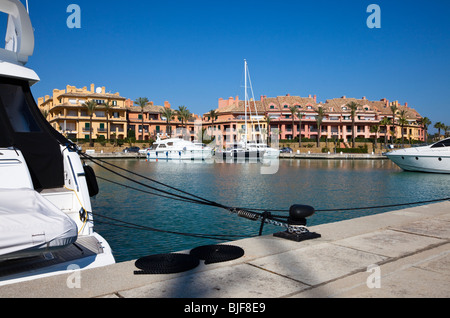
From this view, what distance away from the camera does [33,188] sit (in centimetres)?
708

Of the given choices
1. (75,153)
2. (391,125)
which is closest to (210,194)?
(75,153)

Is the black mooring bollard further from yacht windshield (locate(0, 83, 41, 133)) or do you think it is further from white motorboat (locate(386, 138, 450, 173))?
white motorboat (locate(386, 138, 450, 173))

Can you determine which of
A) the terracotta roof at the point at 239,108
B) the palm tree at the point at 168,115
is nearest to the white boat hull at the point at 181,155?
the palm tree at the point at 168,115

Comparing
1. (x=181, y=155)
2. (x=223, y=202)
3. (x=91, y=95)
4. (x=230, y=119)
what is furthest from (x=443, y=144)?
(x=91, y=95)

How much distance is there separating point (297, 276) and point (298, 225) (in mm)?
1842

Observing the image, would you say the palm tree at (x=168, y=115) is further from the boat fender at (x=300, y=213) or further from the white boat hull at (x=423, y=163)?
the boat fender at (x=300, y=213)

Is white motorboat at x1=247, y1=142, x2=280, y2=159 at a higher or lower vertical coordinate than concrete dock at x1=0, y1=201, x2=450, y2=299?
higher

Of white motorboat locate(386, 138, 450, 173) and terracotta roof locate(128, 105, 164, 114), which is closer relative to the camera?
white motorboat locate(386, 138, 450, 173)

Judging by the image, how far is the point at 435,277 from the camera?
432cm

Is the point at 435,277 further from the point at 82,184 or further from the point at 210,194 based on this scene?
the point at 210,194

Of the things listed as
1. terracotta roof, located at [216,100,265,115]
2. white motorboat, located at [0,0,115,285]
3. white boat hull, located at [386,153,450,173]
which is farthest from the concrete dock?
terracotta roof, located at [216,100,265,115]

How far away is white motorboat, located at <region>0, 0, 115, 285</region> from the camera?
4801 millimetres

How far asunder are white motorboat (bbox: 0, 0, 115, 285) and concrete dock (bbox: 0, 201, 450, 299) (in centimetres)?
71

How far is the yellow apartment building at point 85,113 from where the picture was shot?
3125 inches
